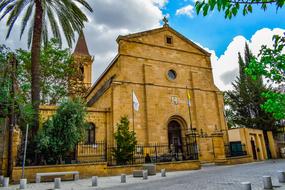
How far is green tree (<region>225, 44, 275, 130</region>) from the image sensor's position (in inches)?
1118

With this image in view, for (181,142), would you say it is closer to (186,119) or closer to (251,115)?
(186,119)

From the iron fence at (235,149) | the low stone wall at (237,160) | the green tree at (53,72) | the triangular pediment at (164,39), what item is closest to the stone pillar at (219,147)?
the low stone wall at (237,160)

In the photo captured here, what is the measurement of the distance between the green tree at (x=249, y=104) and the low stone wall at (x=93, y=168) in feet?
53.7

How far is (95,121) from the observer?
61.8 feet

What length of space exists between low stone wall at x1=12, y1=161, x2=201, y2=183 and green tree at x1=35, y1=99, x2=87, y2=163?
1039 millimetres

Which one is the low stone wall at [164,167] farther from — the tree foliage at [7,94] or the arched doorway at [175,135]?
the tree foliage at [7,94]

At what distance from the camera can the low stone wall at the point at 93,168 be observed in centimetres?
1187

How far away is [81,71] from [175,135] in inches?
789

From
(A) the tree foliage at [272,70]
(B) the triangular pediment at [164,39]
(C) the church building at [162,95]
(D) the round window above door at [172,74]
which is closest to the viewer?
(A) the tree foliage at [272,70]

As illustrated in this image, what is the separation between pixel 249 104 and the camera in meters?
29.6

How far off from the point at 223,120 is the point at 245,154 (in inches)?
156

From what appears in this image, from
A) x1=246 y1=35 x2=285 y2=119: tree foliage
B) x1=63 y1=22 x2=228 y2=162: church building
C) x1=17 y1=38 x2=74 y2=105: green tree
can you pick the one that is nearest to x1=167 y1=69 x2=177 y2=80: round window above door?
x1=63 y1=22 x2=228 y2=162: church building

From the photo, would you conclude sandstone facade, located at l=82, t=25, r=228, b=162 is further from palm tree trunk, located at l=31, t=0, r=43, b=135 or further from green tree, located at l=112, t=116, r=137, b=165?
palm tree trunk, located at l=31, t=0, r=43, b=135

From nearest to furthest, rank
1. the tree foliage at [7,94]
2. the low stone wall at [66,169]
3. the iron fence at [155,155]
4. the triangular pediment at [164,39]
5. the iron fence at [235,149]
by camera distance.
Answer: the tree foliage at [7,94], the low stone wall at [66,169], the iron fence at [155,155], the iron fence at [235,149], the triangular pediment at [164,39]
